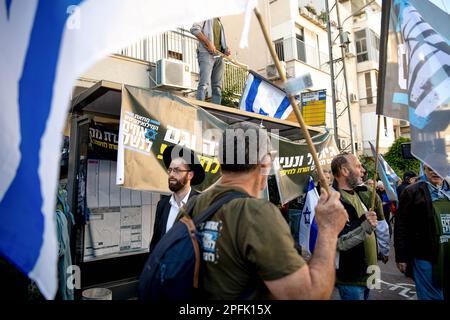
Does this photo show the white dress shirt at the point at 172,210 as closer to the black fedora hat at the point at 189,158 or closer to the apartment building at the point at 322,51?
the black fedora hat at the point at 189,158

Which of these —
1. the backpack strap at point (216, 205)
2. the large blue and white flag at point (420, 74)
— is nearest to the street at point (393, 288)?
the large blue and white flag at point (420, 74)

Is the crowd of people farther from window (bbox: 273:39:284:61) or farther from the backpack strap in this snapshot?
window (bbox: 273:39:284:61)

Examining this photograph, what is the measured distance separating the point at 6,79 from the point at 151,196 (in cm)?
393

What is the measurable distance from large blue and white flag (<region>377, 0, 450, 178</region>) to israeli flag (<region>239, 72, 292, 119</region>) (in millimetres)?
3492

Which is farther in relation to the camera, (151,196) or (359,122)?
(359,122)

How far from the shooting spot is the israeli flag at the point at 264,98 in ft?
19.5

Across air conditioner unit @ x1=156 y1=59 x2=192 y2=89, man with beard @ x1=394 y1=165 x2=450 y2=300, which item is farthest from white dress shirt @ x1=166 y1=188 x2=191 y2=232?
air conditioner unit @ x1=156 y1=59 x2=192 y2=89

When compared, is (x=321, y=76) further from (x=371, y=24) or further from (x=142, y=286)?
(x=142, y=286)

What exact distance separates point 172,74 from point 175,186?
5.13 meters

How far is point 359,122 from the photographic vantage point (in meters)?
21.5

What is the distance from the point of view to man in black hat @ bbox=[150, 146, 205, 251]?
3449mm

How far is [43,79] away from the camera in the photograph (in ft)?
4.26

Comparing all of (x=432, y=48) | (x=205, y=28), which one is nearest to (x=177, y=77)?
(x=205, y=28)

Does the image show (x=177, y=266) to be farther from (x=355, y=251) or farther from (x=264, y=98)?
(x=264, y=98)
